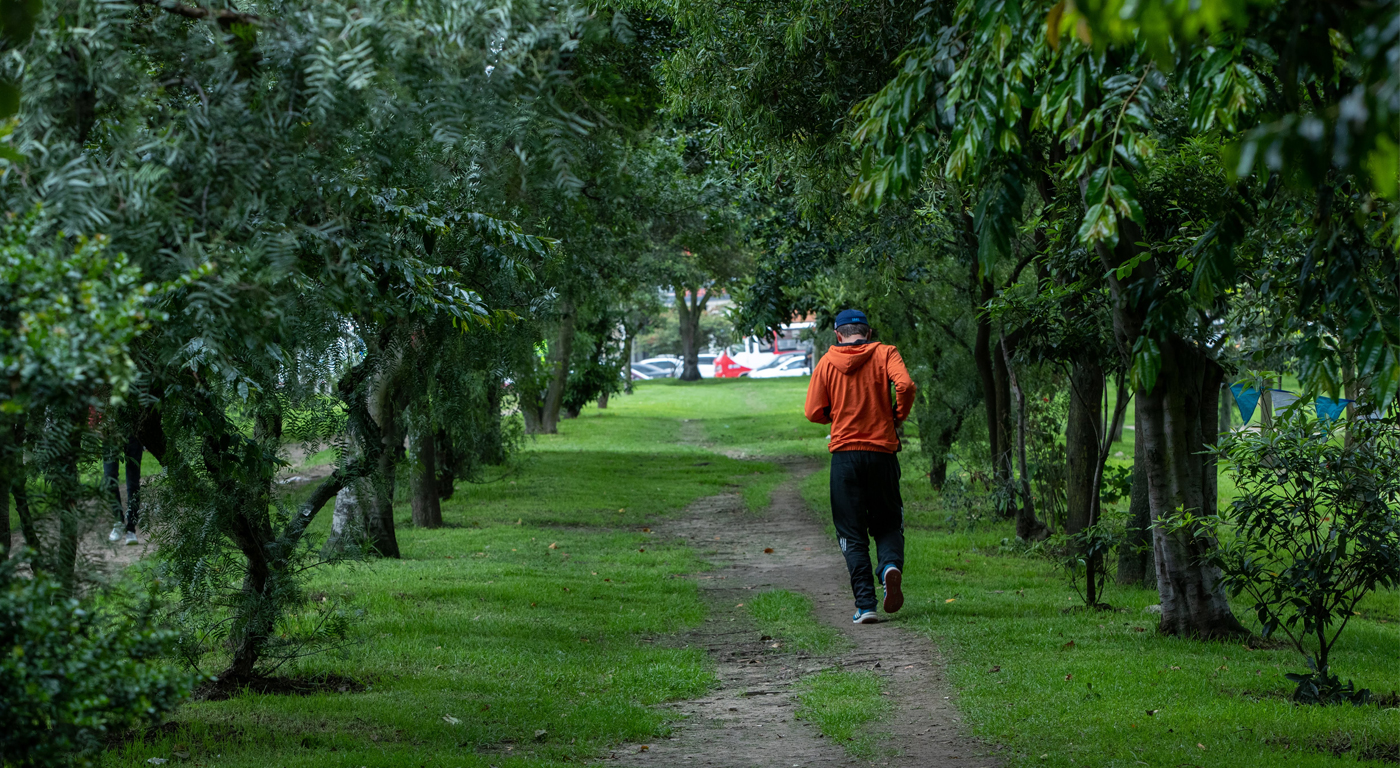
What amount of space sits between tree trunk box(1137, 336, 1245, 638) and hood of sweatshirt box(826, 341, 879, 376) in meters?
1.89

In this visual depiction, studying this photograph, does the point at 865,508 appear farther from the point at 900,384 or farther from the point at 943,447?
the point at 943,447

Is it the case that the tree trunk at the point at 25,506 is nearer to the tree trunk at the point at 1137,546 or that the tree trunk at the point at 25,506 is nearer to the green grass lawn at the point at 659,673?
the green grass lawn at the point at 659,673

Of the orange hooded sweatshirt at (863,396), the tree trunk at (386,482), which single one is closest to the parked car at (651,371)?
the tree trunk at (386,482)

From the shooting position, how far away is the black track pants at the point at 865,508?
8219 mm

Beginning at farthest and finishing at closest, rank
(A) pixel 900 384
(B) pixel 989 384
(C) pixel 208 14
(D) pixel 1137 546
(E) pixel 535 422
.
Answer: (E) pixel 535 422 < (B) pixel 989 384 < (D) pixel 1137 546 < (A) pixel 900 384 < (C) pixel 208 14

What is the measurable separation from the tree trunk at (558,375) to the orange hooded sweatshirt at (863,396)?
31.1 ft

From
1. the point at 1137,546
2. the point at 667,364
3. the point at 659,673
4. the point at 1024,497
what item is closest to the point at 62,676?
the point at 659,673

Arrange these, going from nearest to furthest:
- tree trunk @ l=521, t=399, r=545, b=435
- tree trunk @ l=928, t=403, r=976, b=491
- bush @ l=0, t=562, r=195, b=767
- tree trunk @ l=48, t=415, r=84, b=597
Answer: bush @ l=0, t=562, r=195, b=767
tree trunk @ l=48, t=415, r=84, b=597
tree trunk @ l=928, t=403, r=976, b=491
tree trunk @ l=521, t=399, r=545, b=435

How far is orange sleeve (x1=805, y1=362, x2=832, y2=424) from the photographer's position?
8.48m

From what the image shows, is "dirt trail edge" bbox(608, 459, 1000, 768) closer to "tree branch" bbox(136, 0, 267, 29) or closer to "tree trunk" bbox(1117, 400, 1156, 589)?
"tree trunk" bbox(1117, 400, 1156, 589)

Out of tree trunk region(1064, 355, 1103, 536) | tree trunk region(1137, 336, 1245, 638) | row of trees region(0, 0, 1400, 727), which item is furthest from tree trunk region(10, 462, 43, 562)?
tree trunk region(1064, 355, 1103, 536)

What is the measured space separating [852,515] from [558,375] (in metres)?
19.9

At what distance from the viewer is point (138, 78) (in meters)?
3.37

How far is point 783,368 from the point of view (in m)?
77.3
